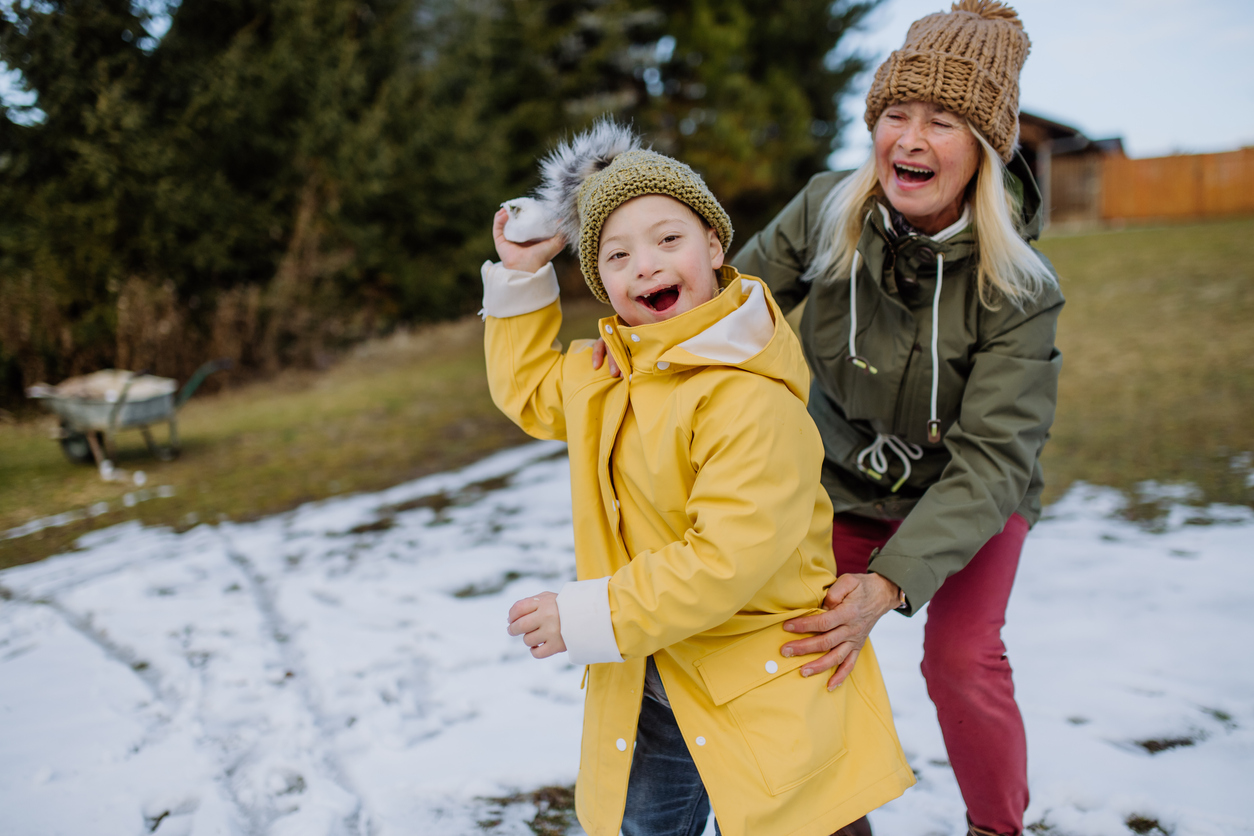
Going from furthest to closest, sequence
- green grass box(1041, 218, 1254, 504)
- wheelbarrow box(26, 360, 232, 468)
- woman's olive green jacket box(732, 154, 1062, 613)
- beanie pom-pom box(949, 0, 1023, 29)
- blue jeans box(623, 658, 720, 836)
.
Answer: wheelbarrow box(26, 360, 232, 468) < green grass box(1041, 218, 1254, 504) < beanie pom-pom box(949, 0, 1023, 29) < woman's olive green jacket box(732, 154, 1062, 613) < blue jeans box(623, 658, 720, 836)

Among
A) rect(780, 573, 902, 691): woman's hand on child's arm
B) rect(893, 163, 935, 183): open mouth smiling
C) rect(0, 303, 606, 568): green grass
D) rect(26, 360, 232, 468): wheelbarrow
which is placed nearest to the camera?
rect(780, 573, 902, 691): woman's hand on child's arm

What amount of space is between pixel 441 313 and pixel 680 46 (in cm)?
691

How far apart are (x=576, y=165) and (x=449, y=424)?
5.19 m

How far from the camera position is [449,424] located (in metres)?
6.70

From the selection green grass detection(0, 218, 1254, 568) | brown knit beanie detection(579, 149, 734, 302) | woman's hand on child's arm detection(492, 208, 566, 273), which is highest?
brown knit beanie detection(579, 149, 734, 302)

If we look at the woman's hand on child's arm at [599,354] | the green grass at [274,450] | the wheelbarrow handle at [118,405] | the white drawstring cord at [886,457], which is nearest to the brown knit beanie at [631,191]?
the woman's hand on child's arm at [599,354]

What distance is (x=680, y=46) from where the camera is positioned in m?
14.2

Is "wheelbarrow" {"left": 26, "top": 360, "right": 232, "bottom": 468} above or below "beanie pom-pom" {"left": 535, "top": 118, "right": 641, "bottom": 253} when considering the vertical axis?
below

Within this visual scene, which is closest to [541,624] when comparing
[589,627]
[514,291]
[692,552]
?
[589,627]

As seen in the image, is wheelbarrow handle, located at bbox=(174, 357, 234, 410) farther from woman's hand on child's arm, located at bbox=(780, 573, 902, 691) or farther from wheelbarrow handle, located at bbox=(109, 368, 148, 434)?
woman's hand on child's arm, located at bbox=(780, 573, 902, 691)

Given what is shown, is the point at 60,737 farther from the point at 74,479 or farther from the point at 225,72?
the point at 225,72

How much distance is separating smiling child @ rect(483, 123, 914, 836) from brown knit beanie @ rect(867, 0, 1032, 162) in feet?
1.97

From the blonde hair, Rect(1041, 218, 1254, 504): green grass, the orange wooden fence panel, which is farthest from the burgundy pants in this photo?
the orange wooden fence panel

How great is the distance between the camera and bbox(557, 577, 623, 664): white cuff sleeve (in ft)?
4.29
